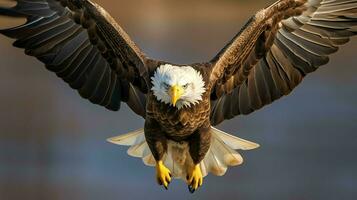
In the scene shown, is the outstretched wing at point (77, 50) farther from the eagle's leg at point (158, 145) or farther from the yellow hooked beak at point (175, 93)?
the yellow hooked beak at point (175, 93)

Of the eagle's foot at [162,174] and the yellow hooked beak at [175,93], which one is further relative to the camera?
the eagle's foot at [162,174]

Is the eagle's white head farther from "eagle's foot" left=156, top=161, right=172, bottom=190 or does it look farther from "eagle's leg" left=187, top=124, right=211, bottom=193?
"eagle's foot" left=156, top=161, right=172, bottom=190

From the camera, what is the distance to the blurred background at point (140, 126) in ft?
19.9

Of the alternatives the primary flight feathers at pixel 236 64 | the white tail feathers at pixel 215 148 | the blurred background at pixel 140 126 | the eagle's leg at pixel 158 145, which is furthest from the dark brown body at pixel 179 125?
the blurred background at pixel 140 126

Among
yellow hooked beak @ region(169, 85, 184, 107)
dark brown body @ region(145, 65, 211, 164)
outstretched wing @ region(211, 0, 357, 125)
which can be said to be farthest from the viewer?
outstretched wing @ region(211, 0, 357, 125)

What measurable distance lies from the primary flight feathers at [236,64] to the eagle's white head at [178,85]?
20cm

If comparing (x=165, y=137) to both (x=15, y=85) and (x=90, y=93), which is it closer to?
(x=90, y=93)

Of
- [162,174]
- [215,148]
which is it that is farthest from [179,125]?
[215,148]

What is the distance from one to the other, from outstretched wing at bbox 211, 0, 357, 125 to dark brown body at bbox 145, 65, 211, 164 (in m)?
0.17

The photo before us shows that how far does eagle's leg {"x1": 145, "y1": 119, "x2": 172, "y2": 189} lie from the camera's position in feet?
14.2

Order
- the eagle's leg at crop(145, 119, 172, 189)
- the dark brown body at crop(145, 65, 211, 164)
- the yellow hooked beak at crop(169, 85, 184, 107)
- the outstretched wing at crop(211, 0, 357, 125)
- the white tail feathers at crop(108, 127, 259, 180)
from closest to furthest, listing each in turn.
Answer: the yellow hooked beak at crop(169, 85, 184, 107) → the dark brown body at crop(145, 65, 211, 164) → the eagle's leg at crop(145, 119, 172, 189) → the outstretched wing at crop(211, 0, 357, 125) → the white tail feathers at crop(108, 127, 259, 180)

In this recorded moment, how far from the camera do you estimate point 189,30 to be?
802 centimetres

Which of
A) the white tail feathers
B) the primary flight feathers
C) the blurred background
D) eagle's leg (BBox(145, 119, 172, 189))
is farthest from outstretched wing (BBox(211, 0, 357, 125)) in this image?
the blurred background

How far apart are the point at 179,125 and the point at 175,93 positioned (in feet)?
0.59
